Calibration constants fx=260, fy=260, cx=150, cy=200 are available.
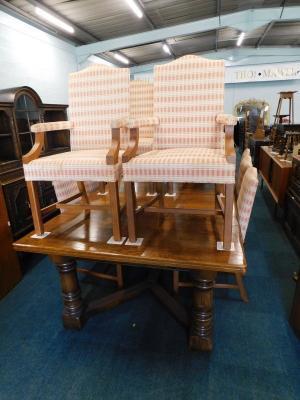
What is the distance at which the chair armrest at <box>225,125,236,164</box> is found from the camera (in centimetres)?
104

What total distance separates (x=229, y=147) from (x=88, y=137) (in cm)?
92

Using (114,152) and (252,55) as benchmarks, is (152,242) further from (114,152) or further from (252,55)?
(252,55)

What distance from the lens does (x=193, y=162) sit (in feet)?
3.50

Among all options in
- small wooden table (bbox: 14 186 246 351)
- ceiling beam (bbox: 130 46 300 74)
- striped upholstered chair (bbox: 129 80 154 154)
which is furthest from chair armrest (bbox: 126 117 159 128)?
ceiling beam (bbox: 130 46 300 74)

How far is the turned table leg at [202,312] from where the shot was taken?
3.66 ft

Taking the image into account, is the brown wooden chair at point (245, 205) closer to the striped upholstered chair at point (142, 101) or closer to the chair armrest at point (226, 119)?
the chair armrest at point (226, 119)

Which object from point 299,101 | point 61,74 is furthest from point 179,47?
point 299,101

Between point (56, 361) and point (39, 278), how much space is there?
0.80 metres

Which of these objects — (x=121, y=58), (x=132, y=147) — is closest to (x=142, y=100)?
(x=132, y=147)

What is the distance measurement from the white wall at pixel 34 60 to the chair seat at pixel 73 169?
2.84m

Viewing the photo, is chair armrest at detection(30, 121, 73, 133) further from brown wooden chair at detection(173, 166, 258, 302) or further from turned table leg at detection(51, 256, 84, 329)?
brown wooden chair at detection(173, 166, 258, 302)

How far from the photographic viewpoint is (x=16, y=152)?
7.62 feet

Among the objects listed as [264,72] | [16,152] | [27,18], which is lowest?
[16,152]

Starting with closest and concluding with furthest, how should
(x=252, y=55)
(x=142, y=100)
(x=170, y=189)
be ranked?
1. (x=170, y=189)
2. (x=142, y=100)
3. (x=252, y=55)
